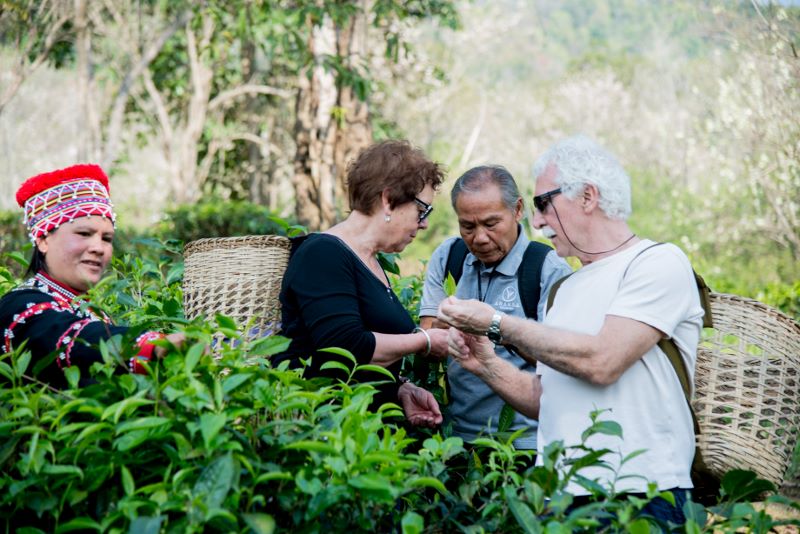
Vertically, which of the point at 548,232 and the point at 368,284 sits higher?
the point at 548,232

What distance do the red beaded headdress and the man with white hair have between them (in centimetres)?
112

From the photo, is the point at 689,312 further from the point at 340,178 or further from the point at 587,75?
the point at 587,75

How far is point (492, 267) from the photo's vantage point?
3641 millimetres

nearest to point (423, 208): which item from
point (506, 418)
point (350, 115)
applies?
point (506, 418)

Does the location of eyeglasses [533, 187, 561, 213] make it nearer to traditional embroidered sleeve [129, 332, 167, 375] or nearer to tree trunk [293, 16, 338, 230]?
traditional embroidered sleeve [129, 332, 167, 375]

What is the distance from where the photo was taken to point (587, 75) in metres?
48.1

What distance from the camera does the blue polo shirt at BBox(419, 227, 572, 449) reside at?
11.5 ft

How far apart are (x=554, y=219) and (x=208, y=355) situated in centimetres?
123

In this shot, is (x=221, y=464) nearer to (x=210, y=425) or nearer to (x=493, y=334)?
(x=210, y=425)

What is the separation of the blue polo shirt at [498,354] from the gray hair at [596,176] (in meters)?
0.75

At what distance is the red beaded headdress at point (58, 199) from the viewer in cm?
279

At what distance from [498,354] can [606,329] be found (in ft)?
3.44

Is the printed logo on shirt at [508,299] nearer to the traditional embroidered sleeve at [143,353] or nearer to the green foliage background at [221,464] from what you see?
the green foliage background at [221,464]

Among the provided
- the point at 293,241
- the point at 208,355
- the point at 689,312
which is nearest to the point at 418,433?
the point at 293,241
